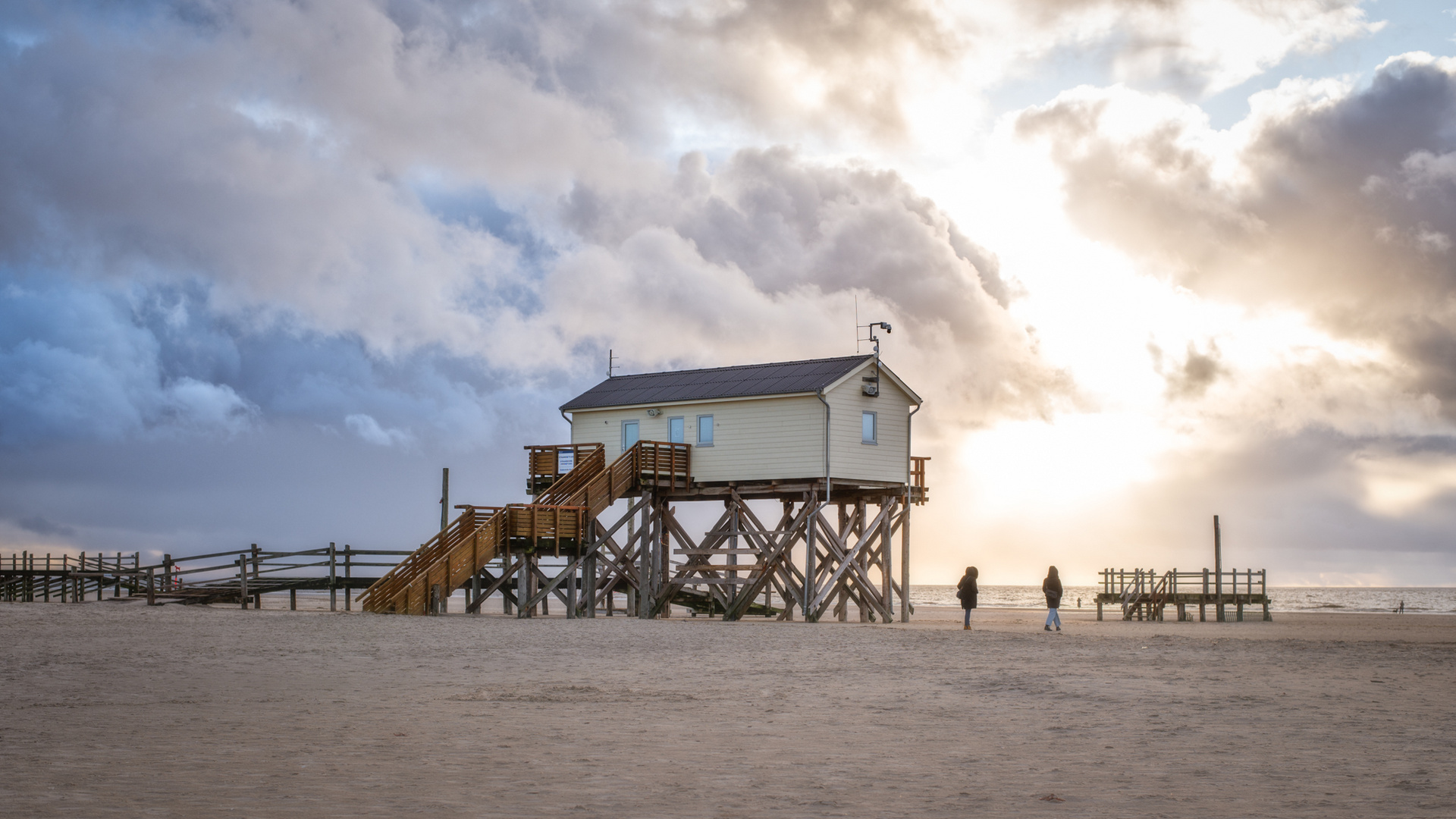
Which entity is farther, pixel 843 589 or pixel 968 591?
pixel 843 589

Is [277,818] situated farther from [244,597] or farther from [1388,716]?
[244,597]

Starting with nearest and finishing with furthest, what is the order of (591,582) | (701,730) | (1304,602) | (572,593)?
(701,730) → (572,593) → (591,582) → (1304,602)

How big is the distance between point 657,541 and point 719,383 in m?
5.04

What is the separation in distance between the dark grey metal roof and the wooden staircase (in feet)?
5.55

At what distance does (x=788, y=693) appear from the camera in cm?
1483

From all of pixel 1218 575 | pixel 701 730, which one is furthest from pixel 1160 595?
pixel 701 730

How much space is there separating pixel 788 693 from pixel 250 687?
6.17 metres

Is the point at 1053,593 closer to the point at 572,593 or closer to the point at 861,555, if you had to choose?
the point at 861,555

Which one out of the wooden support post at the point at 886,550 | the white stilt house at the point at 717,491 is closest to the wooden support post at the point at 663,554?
the white stilt house at the point at 717,491

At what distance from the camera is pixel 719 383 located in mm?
37219

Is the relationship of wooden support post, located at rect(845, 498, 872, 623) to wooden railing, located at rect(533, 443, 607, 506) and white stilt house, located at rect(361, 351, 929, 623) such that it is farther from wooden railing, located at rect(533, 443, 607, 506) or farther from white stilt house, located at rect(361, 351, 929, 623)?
wooden railing, located at rect(533, 443, 607, 506)

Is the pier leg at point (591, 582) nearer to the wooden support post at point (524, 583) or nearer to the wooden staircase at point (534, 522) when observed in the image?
the wooden staircase at point (534, 522)

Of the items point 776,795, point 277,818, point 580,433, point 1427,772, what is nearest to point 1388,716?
point 1427,772

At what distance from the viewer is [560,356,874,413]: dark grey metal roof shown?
3528 centimetres
